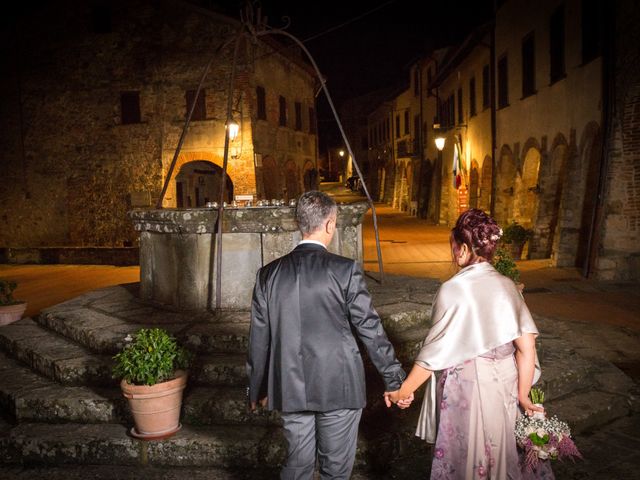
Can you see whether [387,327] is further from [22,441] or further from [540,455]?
[22,441]

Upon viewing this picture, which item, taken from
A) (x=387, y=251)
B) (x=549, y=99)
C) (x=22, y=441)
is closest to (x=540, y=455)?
(x=22, y=441)

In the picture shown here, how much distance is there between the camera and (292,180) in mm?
24859

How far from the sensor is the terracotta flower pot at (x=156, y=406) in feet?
12.3

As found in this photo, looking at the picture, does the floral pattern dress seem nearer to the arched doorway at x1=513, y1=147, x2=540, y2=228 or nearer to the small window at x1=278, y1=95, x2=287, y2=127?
the arched doorway at x1=513, y1=147, x2=540, y2=228

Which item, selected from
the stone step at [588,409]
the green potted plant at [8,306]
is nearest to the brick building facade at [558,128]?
the stone step at [588,409]

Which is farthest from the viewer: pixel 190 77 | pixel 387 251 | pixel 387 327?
pixel 190 77

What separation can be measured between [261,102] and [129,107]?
16.3 ft

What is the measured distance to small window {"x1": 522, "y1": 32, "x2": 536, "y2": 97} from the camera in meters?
14.5

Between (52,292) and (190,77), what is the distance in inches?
454

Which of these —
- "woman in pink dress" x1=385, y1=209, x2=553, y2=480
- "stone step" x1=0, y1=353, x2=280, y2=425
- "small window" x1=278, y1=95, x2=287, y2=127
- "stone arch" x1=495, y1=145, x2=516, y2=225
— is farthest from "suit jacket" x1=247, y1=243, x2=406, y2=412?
"small window" x1=278, y1=95, x2=287, y2=127

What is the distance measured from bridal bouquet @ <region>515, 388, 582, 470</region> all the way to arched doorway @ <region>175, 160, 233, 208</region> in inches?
790

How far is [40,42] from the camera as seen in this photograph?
70.2 feet

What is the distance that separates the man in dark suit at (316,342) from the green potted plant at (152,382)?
4.06 ft

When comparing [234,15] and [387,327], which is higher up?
[234,15]
